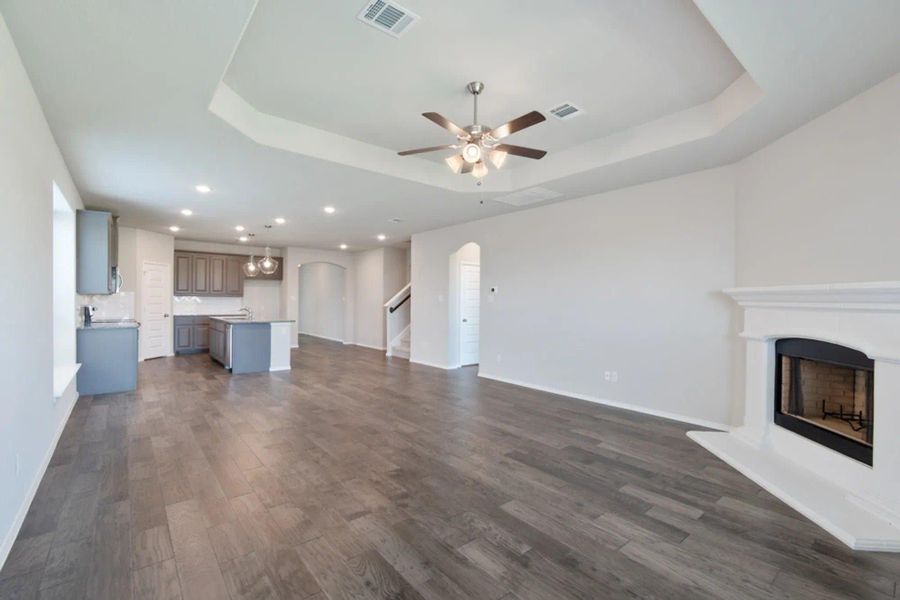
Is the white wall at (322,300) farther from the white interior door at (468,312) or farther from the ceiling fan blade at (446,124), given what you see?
the ceiling fan blade at (446,124)

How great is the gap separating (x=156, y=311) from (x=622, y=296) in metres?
8.84

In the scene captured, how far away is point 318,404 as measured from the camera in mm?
4953

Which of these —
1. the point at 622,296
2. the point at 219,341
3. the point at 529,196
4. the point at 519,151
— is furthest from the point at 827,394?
the point at 219,341

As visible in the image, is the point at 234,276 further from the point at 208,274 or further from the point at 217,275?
the point at 208,274

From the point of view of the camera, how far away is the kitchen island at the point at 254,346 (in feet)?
22.8

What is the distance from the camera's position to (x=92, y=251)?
527cm

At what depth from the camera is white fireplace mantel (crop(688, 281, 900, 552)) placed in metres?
2.40

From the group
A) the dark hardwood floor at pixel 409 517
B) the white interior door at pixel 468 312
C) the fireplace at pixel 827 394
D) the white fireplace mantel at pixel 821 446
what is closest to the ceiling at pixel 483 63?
the white fireplace mantel at pixel 821 446

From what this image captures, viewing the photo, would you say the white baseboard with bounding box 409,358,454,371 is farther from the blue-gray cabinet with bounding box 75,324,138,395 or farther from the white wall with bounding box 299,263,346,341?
the blue-gray cabinet with bounding box 75,324,138,395

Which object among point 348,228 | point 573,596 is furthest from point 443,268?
point 573,596

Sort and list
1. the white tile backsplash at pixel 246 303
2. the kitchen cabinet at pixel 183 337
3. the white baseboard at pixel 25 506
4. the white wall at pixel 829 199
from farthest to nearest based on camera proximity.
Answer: the white tile backsplash at pixel 246 303, the kitchen cabinet at pixel 183 337, the white wall at pixel 829 199, the white baseboard at pixel 25 506

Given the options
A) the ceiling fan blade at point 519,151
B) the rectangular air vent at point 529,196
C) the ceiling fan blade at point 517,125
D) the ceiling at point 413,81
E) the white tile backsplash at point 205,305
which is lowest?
the white tile backsplash at point 205,305

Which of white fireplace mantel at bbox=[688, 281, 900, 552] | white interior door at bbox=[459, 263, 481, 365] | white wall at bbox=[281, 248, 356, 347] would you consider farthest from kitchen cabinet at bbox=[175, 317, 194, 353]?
white fireplace mantel at bbox=[688, 281, 900, 552]

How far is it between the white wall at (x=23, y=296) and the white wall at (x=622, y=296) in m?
5.14
